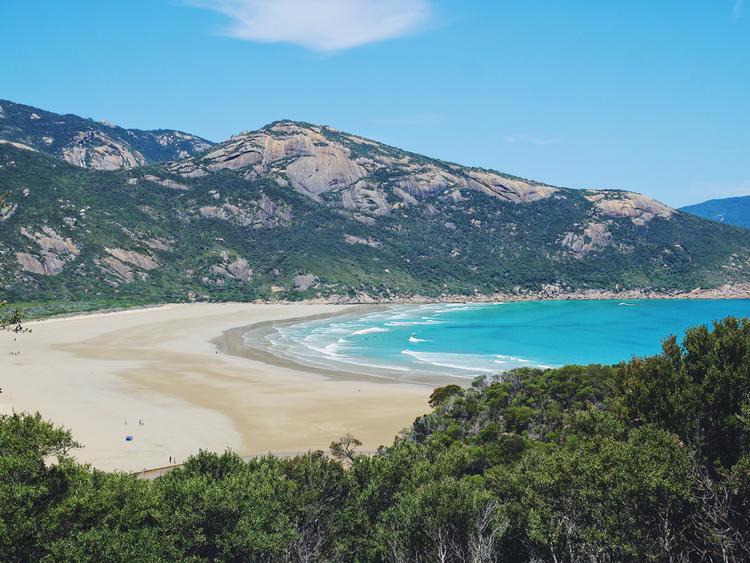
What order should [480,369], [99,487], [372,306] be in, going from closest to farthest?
[99,487] → [480,369] → [372,306]

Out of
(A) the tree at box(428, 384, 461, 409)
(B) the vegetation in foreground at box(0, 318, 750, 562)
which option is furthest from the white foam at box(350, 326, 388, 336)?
(B) the vegetation in foreground at box(0, 318, 750, 562)

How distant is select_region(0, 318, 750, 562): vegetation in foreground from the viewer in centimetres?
1468

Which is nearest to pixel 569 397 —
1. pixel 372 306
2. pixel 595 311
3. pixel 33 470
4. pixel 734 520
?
pixel 734 520

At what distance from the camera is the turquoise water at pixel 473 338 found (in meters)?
73.0

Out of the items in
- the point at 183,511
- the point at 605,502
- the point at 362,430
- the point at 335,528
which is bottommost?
the point at 362,430

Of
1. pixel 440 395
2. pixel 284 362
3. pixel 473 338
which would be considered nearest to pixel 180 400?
pixel 284 362

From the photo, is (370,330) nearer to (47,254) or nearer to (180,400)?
(180,400)

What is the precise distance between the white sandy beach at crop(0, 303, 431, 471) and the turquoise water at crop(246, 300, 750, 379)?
9.81 m

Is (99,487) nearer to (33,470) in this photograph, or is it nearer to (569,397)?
(33,470)

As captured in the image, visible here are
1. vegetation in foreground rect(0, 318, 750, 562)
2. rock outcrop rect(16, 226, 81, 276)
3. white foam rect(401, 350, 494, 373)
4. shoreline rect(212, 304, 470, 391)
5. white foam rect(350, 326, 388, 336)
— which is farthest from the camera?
rock outcrop rect(16, 226, 81, 276)

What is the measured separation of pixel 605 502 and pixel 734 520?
3.23 meters

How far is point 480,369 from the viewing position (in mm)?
67438

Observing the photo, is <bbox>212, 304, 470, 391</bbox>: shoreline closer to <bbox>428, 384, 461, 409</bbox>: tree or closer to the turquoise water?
the turquoise water

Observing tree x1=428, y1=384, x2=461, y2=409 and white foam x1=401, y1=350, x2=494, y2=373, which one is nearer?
tree x1=428, y1=384, x2=461, y2=409
